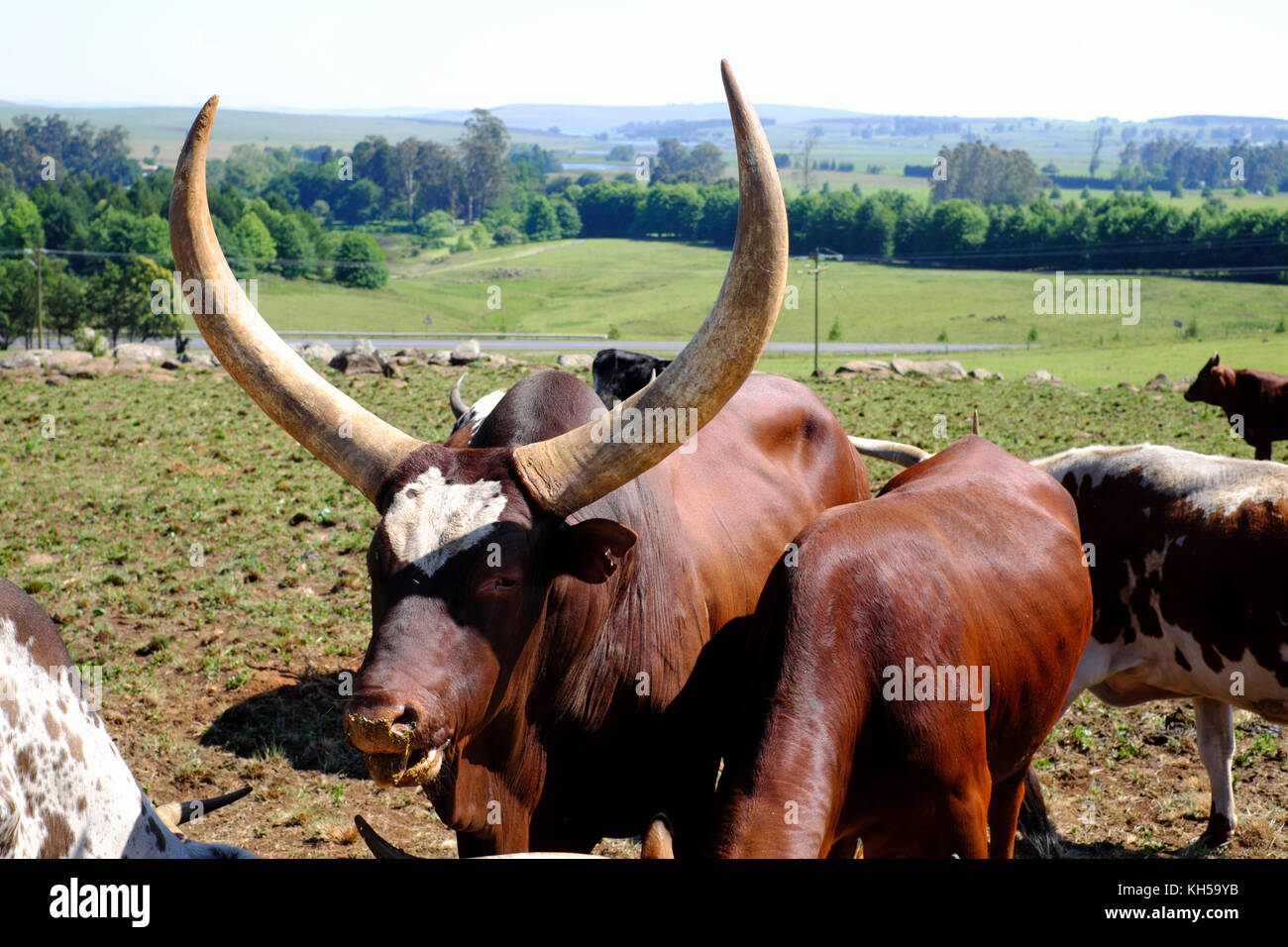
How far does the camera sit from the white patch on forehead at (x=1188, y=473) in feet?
20.5

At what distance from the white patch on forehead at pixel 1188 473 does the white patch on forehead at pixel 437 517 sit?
4.73 m

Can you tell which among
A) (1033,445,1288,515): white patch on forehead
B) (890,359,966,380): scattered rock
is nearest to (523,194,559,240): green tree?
(890,359,966,380): scattered rock

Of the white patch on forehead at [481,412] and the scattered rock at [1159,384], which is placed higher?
the white patch on forehead at [481,412]

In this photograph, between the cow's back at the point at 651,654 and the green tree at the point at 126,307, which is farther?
the green tree at the point at 126,307

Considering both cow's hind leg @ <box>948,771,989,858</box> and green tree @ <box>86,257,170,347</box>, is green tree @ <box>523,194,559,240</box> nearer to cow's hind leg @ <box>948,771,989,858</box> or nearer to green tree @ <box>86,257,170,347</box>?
green tree @ <box>86,257,170,347</box>

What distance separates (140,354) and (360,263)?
→ 60.5 metres

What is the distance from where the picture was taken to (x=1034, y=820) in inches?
242

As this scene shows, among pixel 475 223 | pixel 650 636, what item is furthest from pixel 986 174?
pixel 650 636

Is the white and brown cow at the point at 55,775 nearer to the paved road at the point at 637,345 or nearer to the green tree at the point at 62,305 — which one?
the paved road at the point at 637,345

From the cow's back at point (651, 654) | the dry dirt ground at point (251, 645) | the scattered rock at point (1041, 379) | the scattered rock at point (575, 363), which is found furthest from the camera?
the scattered rock at point (575, 363)

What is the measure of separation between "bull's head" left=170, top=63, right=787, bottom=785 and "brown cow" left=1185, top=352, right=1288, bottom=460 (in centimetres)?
1507

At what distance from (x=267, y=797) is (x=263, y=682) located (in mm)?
1785

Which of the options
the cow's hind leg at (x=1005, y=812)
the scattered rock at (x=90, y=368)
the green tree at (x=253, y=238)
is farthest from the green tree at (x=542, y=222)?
the cow's hind leg at (x=1005, y=812)

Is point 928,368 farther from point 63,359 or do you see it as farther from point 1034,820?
point 1034,820
